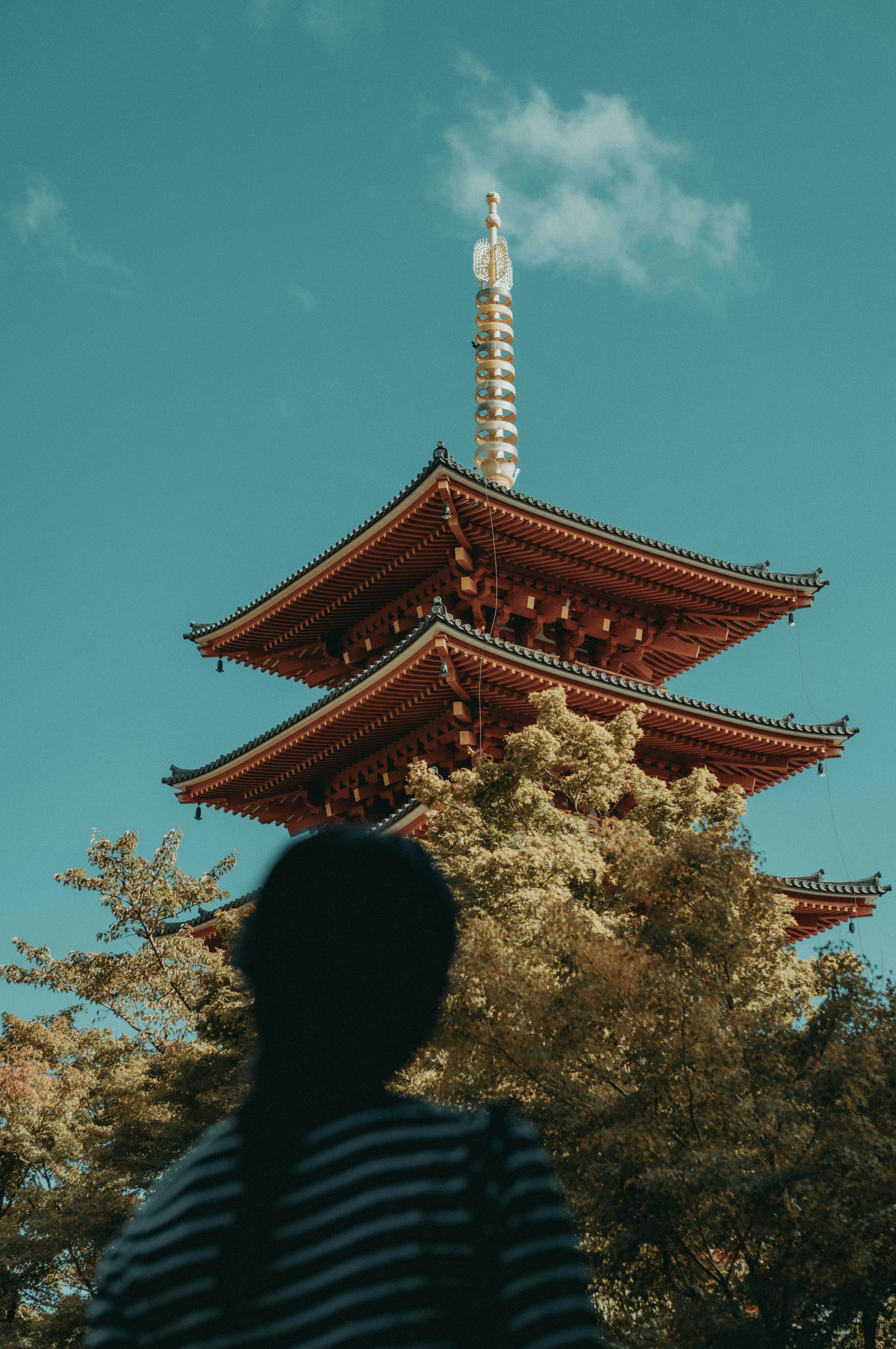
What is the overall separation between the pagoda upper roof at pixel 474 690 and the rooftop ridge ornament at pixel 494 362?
601 cm

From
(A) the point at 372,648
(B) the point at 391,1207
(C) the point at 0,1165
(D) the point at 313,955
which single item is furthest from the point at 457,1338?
(A) the point at 372,648

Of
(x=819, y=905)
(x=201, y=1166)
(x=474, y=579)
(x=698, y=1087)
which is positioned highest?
(x=474, y=579)

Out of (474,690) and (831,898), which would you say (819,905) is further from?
(474,690)

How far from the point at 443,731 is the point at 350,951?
13.9 m

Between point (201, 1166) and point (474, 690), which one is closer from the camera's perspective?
point (201, 1166)

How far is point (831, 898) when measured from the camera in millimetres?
16547

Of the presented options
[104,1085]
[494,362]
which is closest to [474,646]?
[104,1085]

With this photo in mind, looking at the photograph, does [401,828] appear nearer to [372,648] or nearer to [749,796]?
[372,648]

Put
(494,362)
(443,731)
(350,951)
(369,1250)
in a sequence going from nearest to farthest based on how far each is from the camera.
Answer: (369,1250), (350,951), (443,731), (494,362)

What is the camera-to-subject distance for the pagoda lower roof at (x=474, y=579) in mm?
Answer: 16094

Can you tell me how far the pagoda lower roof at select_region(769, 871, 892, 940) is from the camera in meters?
16.3

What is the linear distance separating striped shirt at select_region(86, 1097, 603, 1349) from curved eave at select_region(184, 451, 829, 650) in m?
14.4

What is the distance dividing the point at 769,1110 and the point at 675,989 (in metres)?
0.81

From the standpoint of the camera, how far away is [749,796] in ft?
59.2
